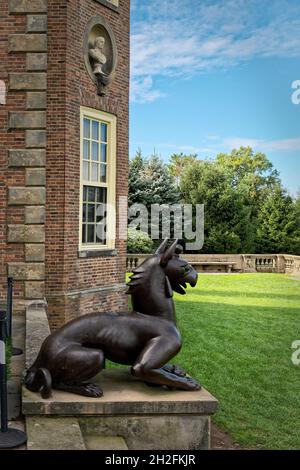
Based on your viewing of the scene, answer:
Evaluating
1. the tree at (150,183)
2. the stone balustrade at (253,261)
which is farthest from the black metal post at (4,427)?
the stone balustrade at (253,261)

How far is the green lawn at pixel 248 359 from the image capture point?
7.22 meters

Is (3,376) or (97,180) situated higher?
(97,180)

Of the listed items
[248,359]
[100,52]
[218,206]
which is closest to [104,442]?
[248,359]

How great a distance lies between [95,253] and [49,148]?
257 centimetres

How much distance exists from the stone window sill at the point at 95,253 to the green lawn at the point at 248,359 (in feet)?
8.38

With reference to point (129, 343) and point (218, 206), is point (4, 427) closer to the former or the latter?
point (129, 343)

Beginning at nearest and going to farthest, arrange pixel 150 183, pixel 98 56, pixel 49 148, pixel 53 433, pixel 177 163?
1. pixel 53 433
2. pixel 49 148
3. pixel 98 56
4. pixel 150 183
5. pixel 177 163

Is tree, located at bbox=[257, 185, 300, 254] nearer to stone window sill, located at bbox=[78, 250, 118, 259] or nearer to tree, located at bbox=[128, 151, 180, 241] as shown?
tree, located at bbox=[128, 151, 180, 241]

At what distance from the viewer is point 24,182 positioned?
11.4m

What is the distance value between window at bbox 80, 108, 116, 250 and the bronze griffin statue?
7.33m

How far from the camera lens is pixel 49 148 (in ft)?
38.3

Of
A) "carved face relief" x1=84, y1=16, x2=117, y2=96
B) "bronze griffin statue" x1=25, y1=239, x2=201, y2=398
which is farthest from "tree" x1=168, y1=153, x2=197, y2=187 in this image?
"bronze griffin statue" x1=25, y1=239, x2=201, y2=398

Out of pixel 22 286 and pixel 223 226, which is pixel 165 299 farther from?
pixel 223 226

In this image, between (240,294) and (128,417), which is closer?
(128,417)
